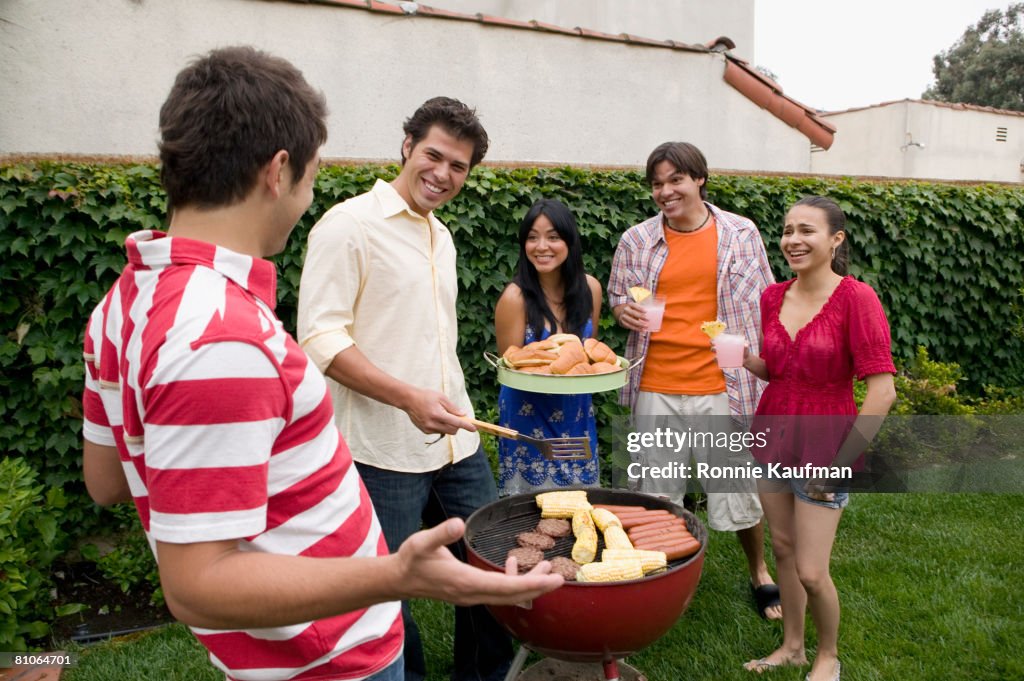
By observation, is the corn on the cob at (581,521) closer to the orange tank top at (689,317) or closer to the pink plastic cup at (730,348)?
the pink plastic cup at (730,348)

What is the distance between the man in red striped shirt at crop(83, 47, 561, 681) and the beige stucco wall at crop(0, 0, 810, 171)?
453cm

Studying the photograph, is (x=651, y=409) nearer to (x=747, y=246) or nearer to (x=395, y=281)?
(x=747, y=246)

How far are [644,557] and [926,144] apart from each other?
1706 centimetres

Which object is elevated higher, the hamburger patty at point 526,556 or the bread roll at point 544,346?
the bread roll at point 544,346

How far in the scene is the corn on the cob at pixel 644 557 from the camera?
2.46 meters

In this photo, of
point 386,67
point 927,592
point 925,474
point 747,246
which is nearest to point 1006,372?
point 925,474

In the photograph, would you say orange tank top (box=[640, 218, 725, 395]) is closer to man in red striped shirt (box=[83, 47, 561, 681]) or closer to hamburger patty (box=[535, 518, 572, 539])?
hamburger patty (box=[535, 518, 572, 539])

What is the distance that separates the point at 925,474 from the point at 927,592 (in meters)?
2.30

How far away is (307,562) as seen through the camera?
3.61ft

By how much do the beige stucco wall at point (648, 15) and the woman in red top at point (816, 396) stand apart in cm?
663

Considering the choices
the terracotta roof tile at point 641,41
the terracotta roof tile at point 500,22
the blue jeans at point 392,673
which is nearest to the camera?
the blue jeans at point 392,673

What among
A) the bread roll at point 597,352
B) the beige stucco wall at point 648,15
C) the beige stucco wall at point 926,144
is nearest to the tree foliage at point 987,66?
the beige stucco wall at point 926,144

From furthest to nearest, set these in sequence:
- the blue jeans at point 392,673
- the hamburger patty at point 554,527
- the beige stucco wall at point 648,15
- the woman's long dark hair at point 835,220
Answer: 1. the beige stucco wall at point 648,15
2. the woman's long dark hair at point 835,220
3. the hamburger patty at point 554,527
4. the blue jeans at point 392,673

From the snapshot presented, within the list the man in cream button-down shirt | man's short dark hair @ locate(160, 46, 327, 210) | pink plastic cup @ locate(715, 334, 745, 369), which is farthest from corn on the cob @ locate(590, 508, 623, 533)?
man's short dark hair @ locate(160, 46, 327, 210)
